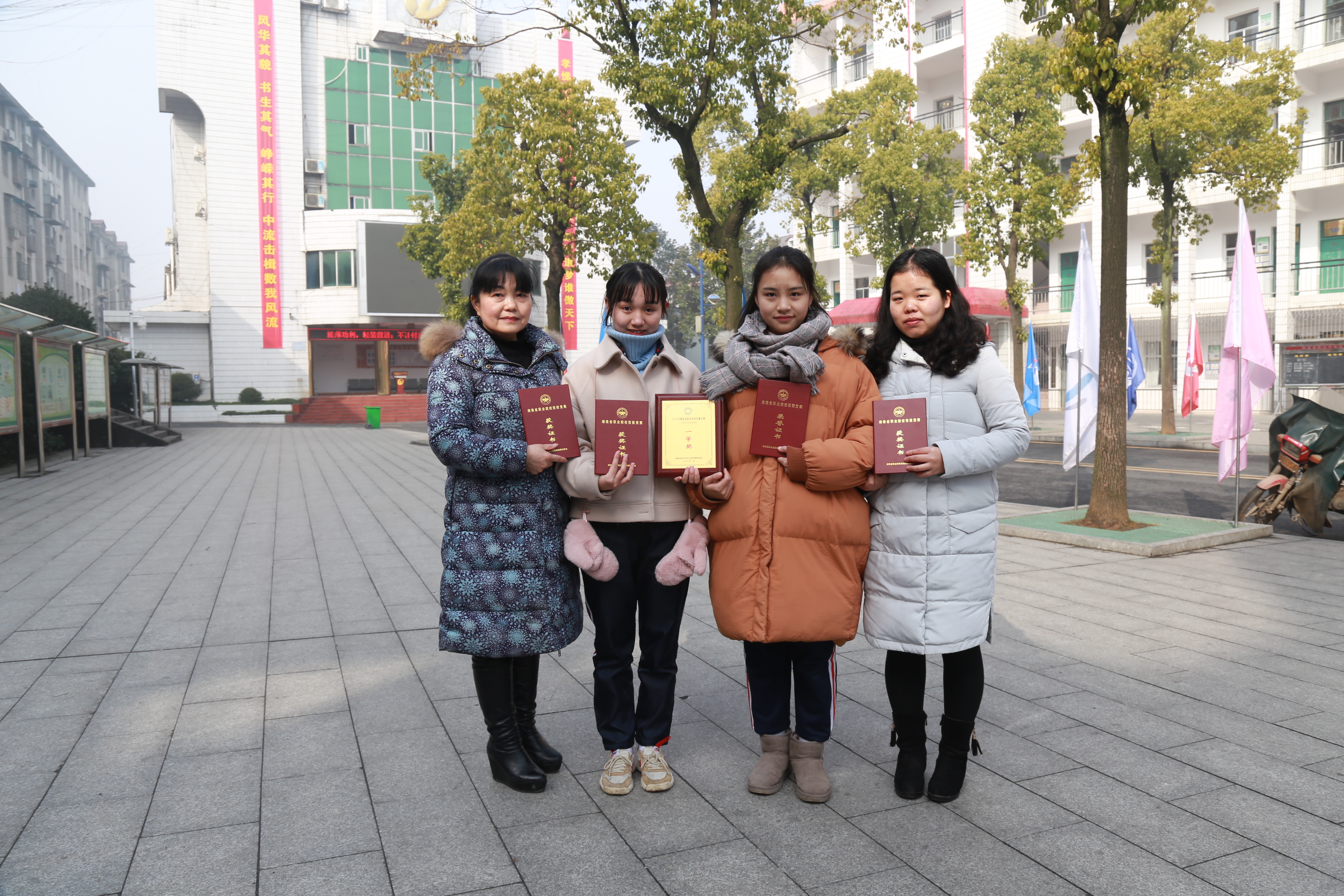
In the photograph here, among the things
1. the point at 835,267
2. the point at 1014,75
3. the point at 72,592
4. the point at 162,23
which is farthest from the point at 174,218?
the point at 72,592

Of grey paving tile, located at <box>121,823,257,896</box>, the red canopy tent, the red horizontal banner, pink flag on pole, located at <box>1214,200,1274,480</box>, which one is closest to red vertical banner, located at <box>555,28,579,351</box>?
the red horizontal banner

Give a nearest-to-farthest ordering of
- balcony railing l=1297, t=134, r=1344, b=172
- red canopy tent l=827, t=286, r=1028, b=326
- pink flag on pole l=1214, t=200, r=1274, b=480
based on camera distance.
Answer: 1. pink flag on pole l=1214, t=200, r=1274, b=480
2. red canopy tent l=827, t=286, r=1028, b=326
3. balcony railing l=1297, t=134, r=1344, b=172

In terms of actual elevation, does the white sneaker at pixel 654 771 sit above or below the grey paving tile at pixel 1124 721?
above

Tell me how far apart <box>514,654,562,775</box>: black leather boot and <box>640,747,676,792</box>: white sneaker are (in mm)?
329

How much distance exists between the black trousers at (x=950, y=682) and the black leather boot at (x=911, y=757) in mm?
32

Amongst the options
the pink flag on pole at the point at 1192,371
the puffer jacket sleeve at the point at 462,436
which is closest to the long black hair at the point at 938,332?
the puffer jacket sleeve at the point at 462,436

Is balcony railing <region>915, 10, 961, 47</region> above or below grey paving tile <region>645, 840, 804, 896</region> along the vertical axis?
above

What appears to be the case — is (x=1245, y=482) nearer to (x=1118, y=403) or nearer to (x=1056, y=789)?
(x=1118, y=403)

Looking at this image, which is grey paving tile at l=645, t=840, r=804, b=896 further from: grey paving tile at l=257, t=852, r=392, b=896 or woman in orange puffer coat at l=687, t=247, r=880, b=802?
grey paving tile at l=257, t=852, r=392, b=896

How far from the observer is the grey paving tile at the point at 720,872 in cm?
262

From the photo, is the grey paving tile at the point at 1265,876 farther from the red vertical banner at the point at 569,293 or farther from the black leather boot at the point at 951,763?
the red vertical banner at the point at 569,293

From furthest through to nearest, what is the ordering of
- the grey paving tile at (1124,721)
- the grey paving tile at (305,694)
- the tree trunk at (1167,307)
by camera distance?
the tree trunk at (1167,307), the grey paving tile at (305,694), the grey paving tile at (1124,721)

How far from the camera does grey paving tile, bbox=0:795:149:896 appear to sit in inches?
104

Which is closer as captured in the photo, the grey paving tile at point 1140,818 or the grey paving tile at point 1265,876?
the grey paving tile at point 1265,876
